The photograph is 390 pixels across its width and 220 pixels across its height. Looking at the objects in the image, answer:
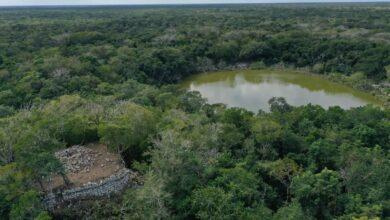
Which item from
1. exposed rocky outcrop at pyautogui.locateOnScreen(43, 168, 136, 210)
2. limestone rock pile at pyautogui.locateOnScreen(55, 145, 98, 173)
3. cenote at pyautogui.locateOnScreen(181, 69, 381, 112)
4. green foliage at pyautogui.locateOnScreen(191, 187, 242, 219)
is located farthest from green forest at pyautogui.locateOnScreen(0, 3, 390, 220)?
cenote at pyautogui.locateOnScreen(181, 69, 381, 112)

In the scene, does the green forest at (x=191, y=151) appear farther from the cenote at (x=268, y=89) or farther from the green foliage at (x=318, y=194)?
the cenote at (x=268, y=89)

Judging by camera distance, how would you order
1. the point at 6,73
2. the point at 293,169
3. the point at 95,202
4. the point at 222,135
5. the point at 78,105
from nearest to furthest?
the point at 95,202 → the point at 293,169 → the point at 222,135 → the point at 78,105 → the point at 6,73

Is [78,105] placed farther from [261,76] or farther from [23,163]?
[261,76]

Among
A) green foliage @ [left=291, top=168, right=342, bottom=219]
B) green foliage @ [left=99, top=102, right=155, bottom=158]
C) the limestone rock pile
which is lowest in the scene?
green foliage @ [left=291, top=168, right=342, bottom=219]

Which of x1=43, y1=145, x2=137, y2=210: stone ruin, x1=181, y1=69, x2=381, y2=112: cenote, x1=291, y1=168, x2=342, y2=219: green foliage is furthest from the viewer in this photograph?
x1=181, y1=69, x2=381, y2=112: cenote

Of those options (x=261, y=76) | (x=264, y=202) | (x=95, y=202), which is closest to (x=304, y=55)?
(x=261, y=76)

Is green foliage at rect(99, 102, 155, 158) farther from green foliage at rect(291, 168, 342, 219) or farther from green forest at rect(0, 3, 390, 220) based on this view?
green foliage at rect(291, 168, 342, 219)

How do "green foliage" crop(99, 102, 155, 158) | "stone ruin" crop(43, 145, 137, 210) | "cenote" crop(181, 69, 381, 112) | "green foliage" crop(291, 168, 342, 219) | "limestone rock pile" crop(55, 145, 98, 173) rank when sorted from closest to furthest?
"stone ruin" crop(43, 145, 137, 210) → "green foliage" crop(291, 168, 342, 219) → "limestone rock pile" crop(55, 145, 98, 173) → "green foliage" crop(99, 102, 155, 158) → "cenote" crop(181, 69, 381, 112)

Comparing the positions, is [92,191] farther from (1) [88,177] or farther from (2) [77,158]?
(2) [77,158]
